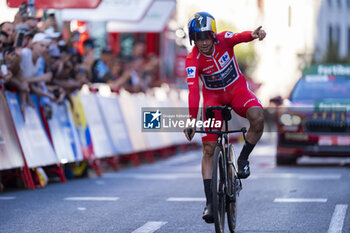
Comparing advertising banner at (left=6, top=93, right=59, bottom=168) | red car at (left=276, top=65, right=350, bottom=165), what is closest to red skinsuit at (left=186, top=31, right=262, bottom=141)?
advertising banner at (left=6, top=93, right=59, bottom=168)

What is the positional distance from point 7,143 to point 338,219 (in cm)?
564

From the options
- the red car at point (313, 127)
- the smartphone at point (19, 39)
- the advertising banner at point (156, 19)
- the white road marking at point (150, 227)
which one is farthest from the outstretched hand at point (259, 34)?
the advertising banner at point (156, 19)

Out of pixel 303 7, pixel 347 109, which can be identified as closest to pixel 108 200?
pixel 347 109

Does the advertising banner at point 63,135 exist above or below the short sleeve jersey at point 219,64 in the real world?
below

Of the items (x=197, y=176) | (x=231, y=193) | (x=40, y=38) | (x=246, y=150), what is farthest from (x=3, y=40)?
(x=231, y=193)

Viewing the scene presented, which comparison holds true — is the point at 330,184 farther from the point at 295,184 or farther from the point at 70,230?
the point at 70,230

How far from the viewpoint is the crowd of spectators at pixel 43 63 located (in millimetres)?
13734

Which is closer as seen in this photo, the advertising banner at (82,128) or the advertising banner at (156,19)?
the advertising banner at (82,128)

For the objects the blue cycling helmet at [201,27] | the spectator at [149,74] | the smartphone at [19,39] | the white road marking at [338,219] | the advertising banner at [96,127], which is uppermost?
the blue cycling helmet at [201,27]

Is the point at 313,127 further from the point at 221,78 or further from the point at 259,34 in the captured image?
the point at 259,34

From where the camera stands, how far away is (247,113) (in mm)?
9008

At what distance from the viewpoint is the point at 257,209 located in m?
10.8

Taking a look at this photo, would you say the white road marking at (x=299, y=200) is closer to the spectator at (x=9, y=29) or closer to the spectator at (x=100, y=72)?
the spectator at (x=9, y=29)

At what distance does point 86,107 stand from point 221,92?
8.63 m
